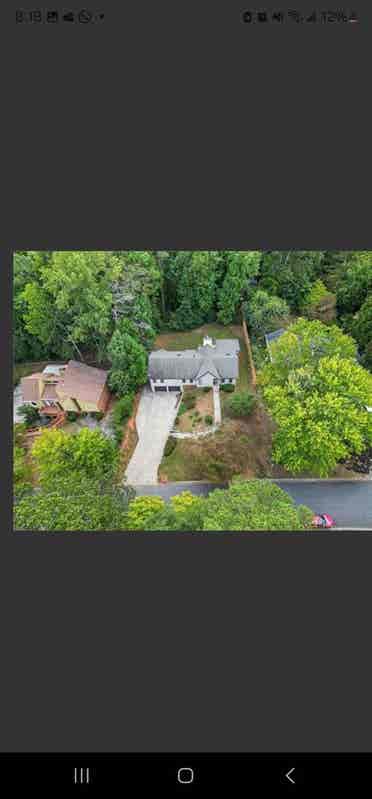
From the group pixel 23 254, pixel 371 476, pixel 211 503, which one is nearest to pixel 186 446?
pixel 211 503

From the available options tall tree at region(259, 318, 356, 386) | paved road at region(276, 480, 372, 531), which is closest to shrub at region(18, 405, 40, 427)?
tall tree at region(259, 318, 356, 386)

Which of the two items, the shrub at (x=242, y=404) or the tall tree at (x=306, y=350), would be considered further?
the shrub at (x=242, y=404)

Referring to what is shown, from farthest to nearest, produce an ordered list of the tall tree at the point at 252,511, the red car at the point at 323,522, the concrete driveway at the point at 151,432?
the concrete driveway at the point at 151,432 < the red car at the point at 323,522 < the tall tree at the point at 252,511

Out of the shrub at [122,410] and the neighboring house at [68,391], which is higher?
the neighboring house at [68,391]

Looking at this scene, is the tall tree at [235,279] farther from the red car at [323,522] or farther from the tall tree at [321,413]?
the red car at [323,522]

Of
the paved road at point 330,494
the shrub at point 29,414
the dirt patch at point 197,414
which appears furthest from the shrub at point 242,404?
the shrub at point 29,414

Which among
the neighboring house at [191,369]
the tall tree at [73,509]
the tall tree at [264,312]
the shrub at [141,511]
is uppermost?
the tall tree at [264,312]

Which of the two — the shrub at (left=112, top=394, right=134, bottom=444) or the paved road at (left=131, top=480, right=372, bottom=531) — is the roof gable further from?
the paved road at (left=131, top=480, right=372, bottom=531)
